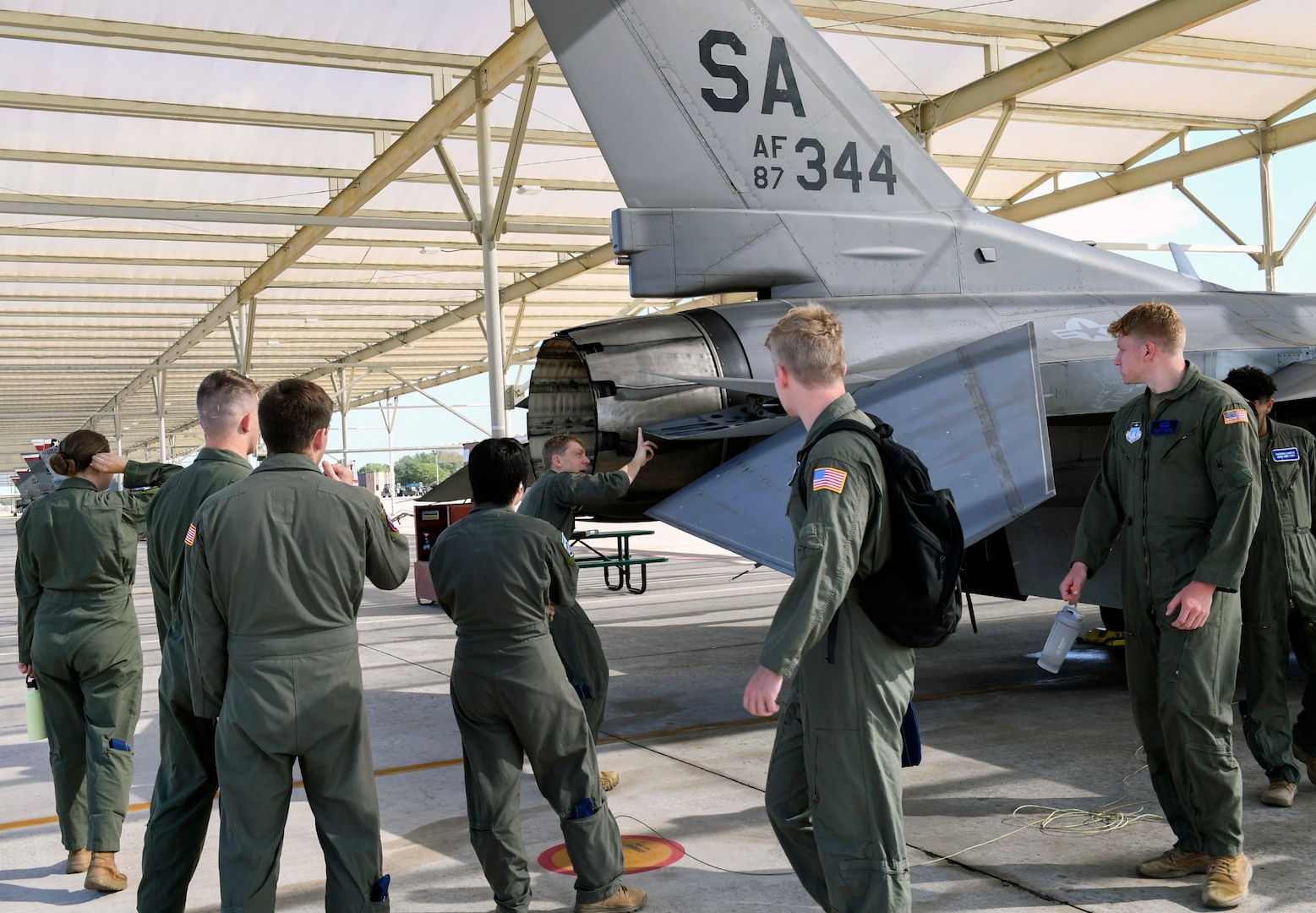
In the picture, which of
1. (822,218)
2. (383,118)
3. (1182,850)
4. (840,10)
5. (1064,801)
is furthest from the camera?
(383,118)

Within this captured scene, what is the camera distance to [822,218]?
6.66 m

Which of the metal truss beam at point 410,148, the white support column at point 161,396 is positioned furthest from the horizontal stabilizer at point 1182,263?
the white support column at point 161,396

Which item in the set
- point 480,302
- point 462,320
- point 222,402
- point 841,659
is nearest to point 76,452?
point 222,402

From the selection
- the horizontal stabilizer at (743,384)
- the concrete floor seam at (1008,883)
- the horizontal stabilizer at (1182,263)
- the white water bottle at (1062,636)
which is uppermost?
the horizontal stabilizer at (1182,263)

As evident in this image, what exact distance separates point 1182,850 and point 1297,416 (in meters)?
4.12

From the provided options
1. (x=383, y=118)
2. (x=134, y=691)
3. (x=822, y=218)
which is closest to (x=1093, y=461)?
(x=822, y=218)

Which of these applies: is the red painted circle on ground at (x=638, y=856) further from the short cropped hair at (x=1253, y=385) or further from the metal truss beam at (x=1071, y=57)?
the metal truss beam at (x=1071, y=57)

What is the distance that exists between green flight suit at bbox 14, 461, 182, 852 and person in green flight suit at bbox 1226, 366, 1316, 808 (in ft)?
14.4

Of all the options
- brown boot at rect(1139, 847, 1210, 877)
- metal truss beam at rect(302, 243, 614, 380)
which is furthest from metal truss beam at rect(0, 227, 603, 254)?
brown boot at rect(1139, 847, 1210, 877)

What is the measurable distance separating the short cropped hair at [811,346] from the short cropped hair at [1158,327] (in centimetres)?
157

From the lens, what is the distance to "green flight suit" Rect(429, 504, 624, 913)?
355 cm

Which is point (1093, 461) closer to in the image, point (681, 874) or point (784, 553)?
point (784, 553)

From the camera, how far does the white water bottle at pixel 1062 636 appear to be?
13.2ft

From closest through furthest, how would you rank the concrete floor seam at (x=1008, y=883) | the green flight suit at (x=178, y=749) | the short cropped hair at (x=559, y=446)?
the green flight suit at (x=178, y=749) < the concrete floor seam at (x=1008, y=883) < the short cropped hair at (x=559, y=446)
